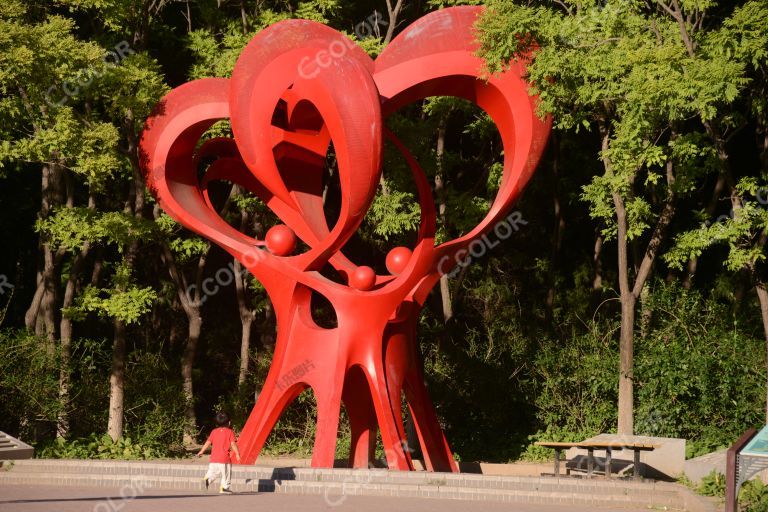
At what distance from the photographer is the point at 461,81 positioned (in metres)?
15.6

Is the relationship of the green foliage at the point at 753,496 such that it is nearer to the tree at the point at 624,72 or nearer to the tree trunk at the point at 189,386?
the tree at the point at 624,72

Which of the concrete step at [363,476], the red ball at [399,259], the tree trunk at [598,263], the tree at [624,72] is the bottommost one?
the concrete step at [363,476]

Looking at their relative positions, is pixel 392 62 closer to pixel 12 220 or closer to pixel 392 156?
pixel 392 156

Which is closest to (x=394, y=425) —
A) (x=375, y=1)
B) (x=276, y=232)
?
(x=276, y=232)

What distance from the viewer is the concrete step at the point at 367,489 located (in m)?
12.0

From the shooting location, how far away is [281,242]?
1534cm

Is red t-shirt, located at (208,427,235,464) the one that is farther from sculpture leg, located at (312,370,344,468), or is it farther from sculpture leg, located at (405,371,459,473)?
sculpture leg, located at (405,371,459,473)

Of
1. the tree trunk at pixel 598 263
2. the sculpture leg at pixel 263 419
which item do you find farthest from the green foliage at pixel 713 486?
the tree trunk at pixel 598 263

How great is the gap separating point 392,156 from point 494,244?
15.6ft

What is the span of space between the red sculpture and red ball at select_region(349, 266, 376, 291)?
0.03 m

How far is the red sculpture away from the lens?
14.4 m

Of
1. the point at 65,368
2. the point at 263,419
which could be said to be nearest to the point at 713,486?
the point at 263,419

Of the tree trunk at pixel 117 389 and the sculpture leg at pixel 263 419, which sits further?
the tree trunk at pixel 117 389

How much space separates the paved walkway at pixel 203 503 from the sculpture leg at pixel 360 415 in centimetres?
326
